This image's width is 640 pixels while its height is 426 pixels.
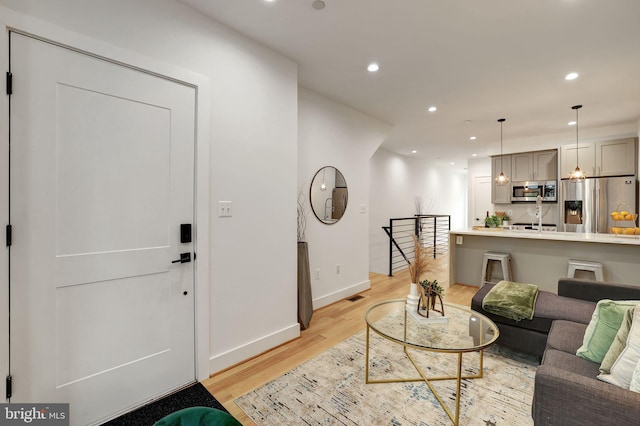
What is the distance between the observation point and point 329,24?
230 centimetres

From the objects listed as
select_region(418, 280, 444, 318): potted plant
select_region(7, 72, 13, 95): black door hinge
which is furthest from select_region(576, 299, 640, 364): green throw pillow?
select_region(7, 72, 13, 95): black door hinge

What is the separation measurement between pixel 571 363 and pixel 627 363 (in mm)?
312

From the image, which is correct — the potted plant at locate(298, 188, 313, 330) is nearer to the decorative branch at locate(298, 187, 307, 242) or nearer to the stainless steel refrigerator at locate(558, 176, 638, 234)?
the decorative branch at locate(298, 187, 307, 242)

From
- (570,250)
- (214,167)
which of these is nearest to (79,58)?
(214,167)

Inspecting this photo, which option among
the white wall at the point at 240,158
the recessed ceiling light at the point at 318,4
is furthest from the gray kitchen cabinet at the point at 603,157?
the recessed ceiling light at the point at 318,4

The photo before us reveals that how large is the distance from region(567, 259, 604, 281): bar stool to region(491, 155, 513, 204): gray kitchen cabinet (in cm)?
345

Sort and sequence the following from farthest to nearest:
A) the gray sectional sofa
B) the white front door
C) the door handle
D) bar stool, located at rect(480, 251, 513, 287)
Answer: bar stool, located at rect(480, 251, 513, 287)
the door handle
the white front door
the gray sectional sofa

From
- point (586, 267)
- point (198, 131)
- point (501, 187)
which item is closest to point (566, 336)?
point (586, 267)

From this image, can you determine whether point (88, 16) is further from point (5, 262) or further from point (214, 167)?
point (5, 262)

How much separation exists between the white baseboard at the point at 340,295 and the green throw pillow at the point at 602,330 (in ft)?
8.51

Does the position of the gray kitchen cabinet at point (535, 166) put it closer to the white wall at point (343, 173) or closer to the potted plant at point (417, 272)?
the white wall at point (343, 173)

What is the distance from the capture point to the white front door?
1533 mm

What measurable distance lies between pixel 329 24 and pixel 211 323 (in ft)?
8.34

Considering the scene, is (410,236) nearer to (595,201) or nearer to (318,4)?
(595,201)
